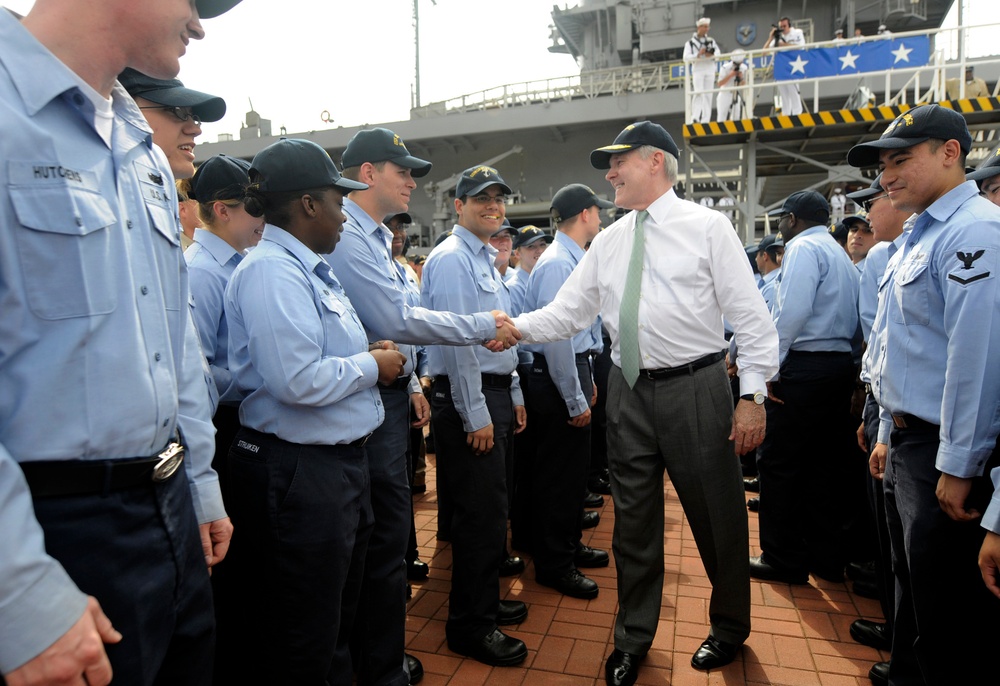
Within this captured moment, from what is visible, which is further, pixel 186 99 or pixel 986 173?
pixel 986 173

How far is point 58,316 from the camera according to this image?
1163 mm

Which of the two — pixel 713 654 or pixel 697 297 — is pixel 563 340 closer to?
pixel 697 297

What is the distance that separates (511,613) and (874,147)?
9.23ft

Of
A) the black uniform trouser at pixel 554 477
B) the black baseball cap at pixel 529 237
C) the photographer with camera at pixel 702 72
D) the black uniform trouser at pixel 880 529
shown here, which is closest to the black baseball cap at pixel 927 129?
the black uniform trouser at pixel 880 529

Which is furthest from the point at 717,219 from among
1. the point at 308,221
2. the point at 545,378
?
the point at 308,221

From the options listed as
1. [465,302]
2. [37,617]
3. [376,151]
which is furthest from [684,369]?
[37,617]

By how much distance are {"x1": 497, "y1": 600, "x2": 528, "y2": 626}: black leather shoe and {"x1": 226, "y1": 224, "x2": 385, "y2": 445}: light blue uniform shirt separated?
171 centimetres

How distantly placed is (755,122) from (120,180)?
964 centimetres

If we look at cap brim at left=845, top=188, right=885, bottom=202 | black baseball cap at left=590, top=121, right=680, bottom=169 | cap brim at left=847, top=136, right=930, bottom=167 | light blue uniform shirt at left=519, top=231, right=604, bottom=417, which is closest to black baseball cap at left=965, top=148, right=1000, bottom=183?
cap brim at left=845, top=188, right=885, bottom=202

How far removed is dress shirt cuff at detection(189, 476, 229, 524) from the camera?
1.66 metres

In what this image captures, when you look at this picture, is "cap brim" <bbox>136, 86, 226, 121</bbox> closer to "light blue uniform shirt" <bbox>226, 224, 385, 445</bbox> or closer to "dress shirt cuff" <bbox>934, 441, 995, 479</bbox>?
"light blue uniform shirt" <bbox>226, 224, 385, 445</bbox>

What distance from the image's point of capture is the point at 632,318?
10.1ft

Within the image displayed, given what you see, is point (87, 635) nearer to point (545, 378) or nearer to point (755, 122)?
point (545, 378)

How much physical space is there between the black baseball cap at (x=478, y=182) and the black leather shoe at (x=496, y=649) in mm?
2279
